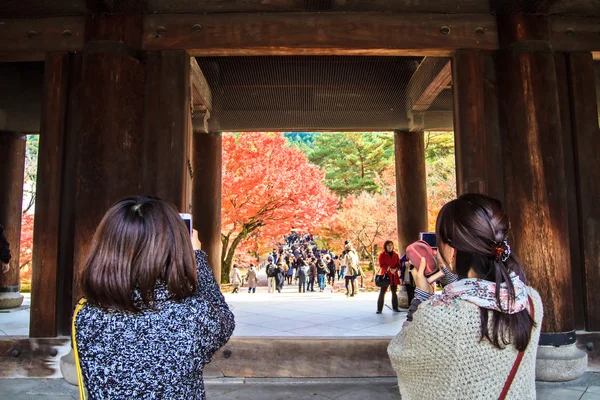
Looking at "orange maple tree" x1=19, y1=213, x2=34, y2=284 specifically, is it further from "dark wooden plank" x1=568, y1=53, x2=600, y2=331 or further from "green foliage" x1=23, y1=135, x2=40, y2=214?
"dark wooden plank" x1=568, y1=53, x2=600, y2=331

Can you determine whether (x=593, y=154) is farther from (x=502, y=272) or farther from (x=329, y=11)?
(x=502, y=272)

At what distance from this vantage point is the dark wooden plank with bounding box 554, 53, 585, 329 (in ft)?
14.6

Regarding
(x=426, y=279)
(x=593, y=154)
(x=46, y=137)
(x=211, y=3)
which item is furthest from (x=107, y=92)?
(x=593, y=154)

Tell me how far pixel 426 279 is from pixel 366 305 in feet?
22.0

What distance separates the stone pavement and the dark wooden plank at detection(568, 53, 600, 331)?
82 centimetres

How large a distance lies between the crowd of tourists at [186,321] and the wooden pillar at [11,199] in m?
8.63

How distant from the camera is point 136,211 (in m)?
1.25

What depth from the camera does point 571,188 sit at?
452 cm

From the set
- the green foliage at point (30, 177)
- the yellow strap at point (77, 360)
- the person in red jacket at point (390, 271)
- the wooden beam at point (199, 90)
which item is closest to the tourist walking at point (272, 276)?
the person in red jacket at point (390, 271)

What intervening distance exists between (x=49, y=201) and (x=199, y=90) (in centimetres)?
280

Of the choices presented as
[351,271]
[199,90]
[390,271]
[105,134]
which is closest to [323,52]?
[105,134]

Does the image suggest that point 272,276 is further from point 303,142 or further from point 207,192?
point 303,142

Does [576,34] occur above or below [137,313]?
above

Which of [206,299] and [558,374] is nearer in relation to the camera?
[206,299]
